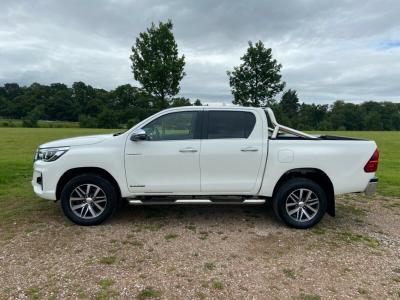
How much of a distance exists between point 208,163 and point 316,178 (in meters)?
1.71

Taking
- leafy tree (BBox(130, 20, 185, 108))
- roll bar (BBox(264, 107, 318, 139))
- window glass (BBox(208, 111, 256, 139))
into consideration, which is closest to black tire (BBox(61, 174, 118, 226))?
window glass (BBox(208, 111, 256, 139))

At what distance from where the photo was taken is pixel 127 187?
5121 millimetres

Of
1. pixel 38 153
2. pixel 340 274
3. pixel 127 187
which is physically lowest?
pixel 340 274

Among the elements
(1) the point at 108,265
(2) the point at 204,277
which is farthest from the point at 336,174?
(1) the point at 108,265

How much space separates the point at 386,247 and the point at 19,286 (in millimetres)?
4422

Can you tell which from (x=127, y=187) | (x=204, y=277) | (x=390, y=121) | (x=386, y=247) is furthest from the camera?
(x=390, y=121)

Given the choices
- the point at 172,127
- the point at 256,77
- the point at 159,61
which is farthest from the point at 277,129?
the point at 256,77

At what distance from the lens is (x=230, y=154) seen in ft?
16.6

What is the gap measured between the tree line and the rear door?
1.27 metres

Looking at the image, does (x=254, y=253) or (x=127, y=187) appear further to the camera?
(x=127, y=187)

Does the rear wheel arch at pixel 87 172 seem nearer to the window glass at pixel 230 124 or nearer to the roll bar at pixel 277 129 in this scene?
the window glass at pixel 230 124

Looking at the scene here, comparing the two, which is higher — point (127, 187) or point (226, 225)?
point (127, 187)

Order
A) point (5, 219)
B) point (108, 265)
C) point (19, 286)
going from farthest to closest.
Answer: point (5, 219) < point (108, 265) < point (19, 286)

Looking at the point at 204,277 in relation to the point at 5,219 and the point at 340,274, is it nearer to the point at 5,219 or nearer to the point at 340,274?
the point at 340,274
